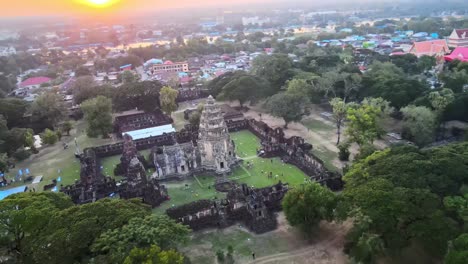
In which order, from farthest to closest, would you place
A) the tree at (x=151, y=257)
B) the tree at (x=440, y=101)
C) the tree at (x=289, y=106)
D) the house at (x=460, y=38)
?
the house at (x=460, y=38) → the tree at (x=289, y=106) → the tree at (x=440, y=101) → the tree at (x=151, y=257)

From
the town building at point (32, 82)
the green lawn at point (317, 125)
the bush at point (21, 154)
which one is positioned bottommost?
the green lawn at point (317, 125)

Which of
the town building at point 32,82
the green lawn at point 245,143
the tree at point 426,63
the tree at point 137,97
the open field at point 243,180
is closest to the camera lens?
the open field at point 243,180

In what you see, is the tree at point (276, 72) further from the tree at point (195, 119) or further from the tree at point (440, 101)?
the tree at point (440, 101)

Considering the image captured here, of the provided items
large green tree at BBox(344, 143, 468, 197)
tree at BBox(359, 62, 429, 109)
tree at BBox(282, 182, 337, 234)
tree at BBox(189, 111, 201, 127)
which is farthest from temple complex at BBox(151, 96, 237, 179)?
tree at BBox(359, 62, 429, 109)

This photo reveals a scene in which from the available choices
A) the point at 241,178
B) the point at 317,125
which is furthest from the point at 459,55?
the point at 241,178

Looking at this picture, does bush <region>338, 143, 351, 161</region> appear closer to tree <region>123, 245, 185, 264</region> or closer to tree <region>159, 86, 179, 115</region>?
tree <region>123, 245, 185, 264</region>

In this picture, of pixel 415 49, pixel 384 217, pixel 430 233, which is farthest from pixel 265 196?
pixel 415 49

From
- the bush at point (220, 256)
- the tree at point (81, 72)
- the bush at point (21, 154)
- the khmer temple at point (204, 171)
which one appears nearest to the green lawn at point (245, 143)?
the khmer temple at point (204, 171)
